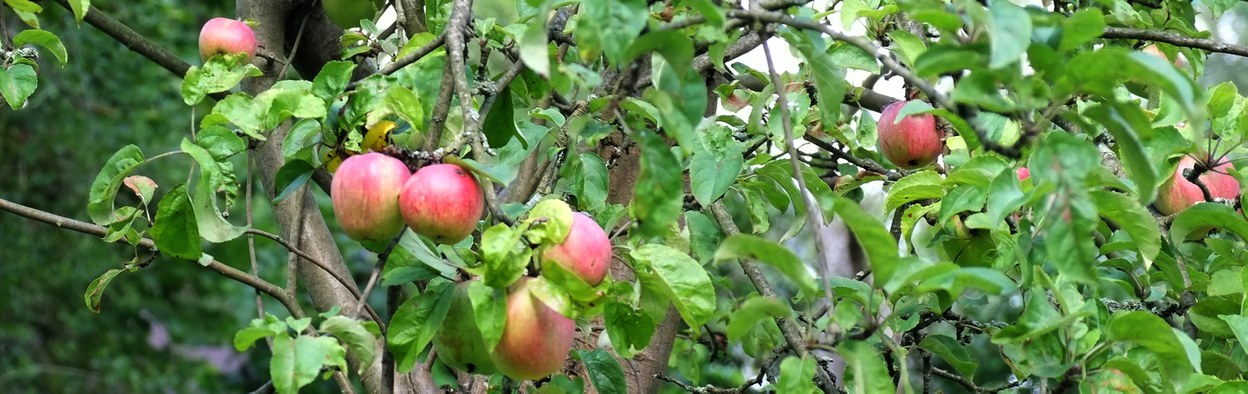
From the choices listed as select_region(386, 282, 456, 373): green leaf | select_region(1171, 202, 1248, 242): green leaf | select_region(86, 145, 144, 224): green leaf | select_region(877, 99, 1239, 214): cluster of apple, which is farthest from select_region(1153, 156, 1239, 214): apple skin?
select_region(86, 145, 144, 224): green leaf

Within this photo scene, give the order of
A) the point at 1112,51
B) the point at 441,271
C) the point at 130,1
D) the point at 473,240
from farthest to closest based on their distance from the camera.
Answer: the point at 130,1
the point at 473,240
the point at 441,271
the point at 1112,51

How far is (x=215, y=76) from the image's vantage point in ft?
3.62

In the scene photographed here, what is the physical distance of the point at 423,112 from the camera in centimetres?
88

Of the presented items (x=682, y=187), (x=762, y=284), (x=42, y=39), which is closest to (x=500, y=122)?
(x=682, y=187)

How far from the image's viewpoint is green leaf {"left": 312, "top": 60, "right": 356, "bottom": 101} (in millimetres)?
941

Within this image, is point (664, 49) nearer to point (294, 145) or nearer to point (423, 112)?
point (423, 112)

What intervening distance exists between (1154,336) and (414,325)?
536mm

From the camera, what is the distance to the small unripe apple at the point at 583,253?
→ 825 millimetres

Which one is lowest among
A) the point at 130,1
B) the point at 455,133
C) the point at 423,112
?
the point at 130,1

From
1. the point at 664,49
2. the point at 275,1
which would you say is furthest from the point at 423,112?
the point at 275,1

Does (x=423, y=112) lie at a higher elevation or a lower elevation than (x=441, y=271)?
higher

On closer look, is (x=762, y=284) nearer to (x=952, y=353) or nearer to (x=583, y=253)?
(x=952, y=353)

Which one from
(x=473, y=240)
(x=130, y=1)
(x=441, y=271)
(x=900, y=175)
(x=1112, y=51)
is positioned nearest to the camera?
(x=1112, y=51)

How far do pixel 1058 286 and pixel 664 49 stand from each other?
17.1 inches
